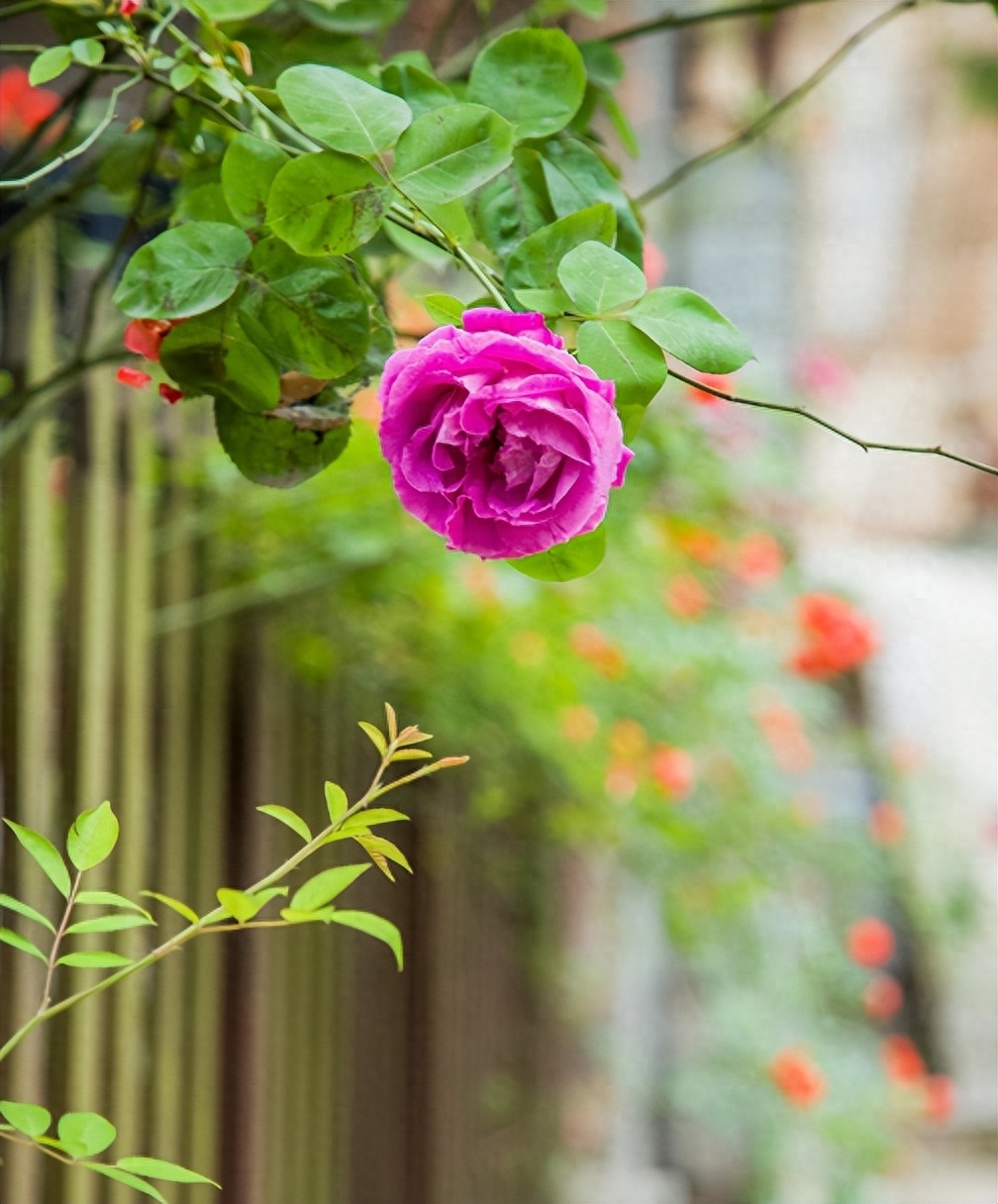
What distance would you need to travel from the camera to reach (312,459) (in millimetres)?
607

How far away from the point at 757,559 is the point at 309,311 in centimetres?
163

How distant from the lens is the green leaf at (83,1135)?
0.48 metres

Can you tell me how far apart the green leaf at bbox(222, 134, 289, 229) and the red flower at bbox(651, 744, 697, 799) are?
5.79 feet

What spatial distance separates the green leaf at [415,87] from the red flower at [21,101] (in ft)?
3.44

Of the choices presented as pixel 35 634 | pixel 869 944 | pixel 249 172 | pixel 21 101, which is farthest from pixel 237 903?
pixel 869 944

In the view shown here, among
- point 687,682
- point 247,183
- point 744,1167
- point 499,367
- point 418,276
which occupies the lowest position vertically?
point 744,1167

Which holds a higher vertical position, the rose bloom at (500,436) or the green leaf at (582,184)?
the green leaf at (582,184)

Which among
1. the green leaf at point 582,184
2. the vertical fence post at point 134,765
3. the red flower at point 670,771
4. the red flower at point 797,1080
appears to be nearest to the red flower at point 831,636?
the red flower at point 670,771

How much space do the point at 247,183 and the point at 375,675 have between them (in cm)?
134

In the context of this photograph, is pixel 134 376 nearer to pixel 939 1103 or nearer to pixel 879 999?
pixel 939 1103

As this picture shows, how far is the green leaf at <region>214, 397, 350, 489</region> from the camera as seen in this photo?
60cm

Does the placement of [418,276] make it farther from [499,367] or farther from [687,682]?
[499,367]

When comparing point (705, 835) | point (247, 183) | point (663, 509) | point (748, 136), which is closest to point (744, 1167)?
point (705, 835)

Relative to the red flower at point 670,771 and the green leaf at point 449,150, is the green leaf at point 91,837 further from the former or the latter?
the red flower at point 670,771
